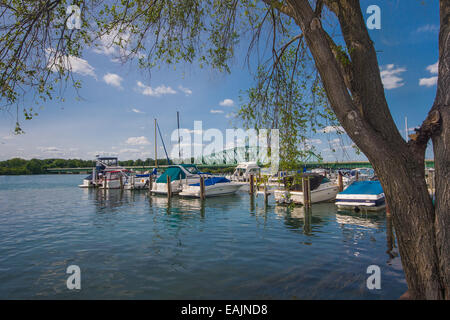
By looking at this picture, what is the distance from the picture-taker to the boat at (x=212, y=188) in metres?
27.0

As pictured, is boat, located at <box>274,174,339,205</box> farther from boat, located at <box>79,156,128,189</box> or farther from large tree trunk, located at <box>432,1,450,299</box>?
boat, located at <box>79,156,128,189</box>

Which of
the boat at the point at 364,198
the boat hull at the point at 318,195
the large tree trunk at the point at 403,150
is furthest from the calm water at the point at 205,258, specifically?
the boat hull at the point at 318,195

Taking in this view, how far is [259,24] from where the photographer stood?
545 cm

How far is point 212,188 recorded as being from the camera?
1072 inches

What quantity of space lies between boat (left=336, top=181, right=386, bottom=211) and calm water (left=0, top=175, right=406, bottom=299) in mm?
858

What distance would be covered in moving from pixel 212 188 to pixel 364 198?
14.8 m

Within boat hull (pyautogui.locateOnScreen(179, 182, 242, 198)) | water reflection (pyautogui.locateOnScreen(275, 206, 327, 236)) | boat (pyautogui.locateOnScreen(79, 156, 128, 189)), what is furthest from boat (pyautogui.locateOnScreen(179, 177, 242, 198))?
boat (pyautogui.locateOnScreen(79, 156, 128, 189))

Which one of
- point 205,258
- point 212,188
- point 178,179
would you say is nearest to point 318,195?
point 212,188

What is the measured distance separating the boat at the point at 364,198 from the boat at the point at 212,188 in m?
13.1

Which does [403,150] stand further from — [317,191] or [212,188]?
[212,188]

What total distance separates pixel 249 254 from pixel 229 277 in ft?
6.87

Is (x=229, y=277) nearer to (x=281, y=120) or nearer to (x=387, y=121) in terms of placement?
(x=281, y=120)
